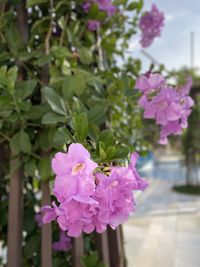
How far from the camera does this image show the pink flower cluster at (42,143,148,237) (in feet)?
1.14

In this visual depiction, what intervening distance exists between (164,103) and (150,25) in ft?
1.73

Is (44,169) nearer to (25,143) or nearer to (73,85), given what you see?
(25,143)

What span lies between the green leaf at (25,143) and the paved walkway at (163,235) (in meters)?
1.39

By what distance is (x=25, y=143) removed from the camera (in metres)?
0.67

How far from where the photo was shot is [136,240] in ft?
8.38

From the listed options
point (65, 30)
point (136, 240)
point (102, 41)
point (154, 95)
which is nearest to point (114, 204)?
point (154, 95)

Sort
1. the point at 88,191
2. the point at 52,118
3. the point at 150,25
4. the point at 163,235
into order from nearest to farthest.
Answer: the point at 88,191, the point at 52,118, the point at 150,25, the point at 163,235

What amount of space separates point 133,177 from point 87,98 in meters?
0.41

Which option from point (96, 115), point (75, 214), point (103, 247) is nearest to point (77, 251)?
point (103, 247)

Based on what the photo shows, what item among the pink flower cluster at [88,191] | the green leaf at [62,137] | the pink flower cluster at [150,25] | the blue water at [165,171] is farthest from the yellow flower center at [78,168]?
the blue water at [165,171]

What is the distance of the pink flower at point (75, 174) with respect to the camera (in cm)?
35

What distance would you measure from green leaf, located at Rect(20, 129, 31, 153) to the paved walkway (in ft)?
4.57

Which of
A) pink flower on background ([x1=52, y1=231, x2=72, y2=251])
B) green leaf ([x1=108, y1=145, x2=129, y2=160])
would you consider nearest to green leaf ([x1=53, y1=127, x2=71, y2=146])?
green leaf ([x1=108, y1=145, x2=129, y2=160])

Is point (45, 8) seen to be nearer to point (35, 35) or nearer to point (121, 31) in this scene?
point (35, 35)
